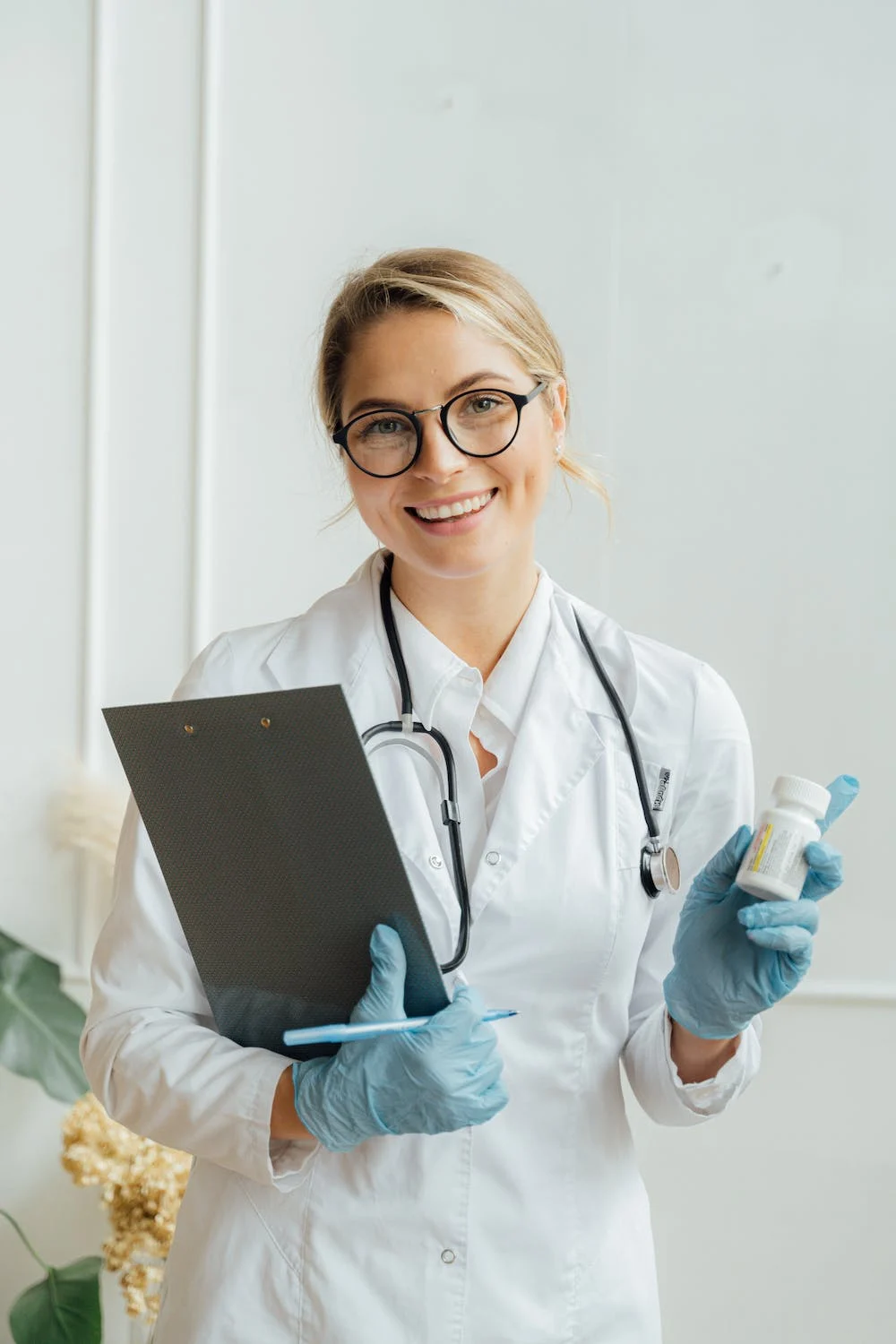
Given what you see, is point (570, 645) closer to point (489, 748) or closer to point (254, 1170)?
point (489, 748)

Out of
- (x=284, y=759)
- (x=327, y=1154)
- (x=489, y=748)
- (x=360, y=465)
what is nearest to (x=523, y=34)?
(x=360, y=465)

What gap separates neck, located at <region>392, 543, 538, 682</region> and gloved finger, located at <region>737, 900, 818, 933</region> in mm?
402

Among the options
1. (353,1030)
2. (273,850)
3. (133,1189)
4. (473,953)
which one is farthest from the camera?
(133,1189)

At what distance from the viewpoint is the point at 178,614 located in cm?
225

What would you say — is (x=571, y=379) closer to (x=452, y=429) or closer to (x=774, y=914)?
(x=452, y=429)

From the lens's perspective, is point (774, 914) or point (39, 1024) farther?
point (39, 1024)

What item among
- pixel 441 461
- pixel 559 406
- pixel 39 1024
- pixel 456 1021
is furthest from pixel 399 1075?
pixel 39 1024

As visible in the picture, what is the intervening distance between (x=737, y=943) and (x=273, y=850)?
392 millimetres

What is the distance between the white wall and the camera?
2.13 m

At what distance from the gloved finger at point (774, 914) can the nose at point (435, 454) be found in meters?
0.47

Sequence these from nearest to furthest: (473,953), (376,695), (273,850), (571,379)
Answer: (273,850) < (473,953) < (376,695) < (571,379)

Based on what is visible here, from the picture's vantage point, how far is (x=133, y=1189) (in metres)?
1.95

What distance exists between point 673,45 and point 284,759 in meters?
1.68

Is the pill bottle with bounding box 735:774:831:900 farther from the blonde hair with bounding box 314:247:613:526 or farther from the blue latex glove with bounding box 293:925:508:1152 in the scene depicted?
the blonde hair with bounding box 314:247:613:526
